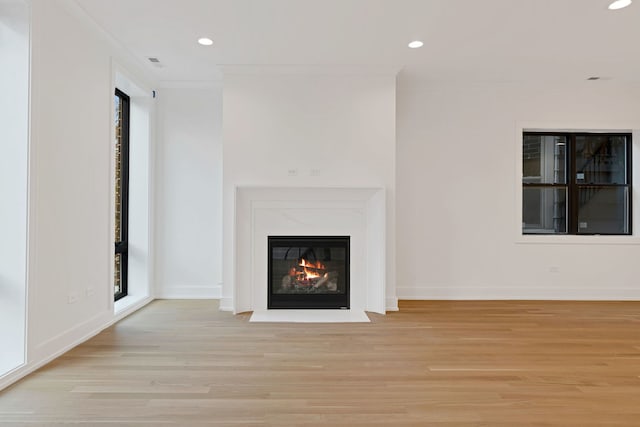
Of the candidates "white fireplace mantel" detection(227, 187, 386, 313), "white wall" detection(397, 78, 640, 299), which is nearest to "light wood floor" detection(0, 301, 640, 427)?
"white fireplace mantel" detection(227, 187, 386, 313)

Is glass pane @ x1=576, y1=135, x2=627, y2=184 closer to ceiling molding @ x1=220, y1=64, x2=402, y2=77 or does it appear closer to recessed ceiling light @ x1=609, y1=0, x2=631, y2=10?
recessed ceiling light @ x1=609, y1=0, x2=631, y2=10

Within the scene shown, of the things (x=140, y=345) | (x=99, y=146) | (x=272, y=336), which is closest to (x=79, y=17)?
(x=99, y=146)

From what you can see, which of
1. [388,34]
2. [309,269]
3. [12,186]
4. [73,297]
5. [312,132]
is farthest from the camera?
[309,269]

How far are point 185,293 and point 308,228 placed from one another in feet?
5.85

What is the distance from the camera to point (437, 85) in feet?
15.5

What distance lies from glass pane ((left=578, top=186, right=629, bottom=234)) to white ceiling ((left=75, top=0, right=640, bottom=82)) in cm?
145

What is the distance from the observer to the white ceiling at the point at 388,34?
2992 millimetres

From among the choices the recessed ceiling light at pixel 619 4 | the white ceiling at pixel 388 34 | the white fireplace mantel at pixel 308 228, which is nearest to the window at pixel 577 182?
the white ceiling at pixel 388 34

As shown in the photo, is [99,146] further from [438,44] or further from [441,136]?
[441,136]

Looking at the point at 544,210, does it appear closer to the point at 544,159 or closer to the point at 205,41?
the point at 544,159

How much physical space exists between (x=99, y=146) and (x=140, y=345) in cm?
177

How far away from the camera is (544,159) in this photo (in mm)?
4977

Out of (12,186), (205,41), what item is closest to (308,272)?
(205,41)

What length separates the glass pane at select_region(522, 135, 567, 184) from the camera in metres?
4.95
